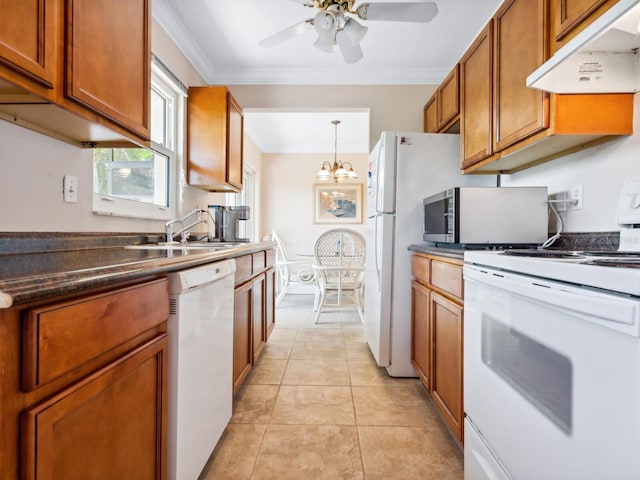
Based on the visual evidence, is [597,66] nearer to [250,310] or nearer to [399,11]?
[399,11]

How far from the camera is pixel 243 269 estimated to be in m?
1.87

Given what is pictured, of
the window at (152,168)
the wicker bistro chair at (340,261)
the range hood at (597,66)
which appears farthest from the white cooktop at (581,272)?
the wicker bistro chair at (340,261)

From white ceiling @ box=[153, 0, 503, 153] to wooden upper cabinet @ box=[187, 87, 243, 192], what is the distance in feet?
1.24

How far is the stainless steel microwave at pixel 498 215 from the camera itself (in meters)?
1.68

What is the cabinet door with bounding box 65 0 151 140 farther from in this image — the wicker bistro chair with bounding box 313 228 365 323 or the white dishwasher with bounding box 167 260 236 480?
the wicker bistro chair with bounding box 313 228 365 323

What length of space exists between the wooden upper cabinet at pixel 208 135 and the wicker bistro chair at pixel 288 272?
2.05 meters

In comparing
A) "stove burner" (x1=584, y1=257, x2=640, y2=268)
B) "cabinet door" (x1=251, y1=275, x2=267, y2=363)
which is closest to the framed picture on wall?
"cabinet door" (x1=251, y1=275, x2=267, y2=363)

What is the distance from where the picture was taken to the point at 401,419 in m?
1.76

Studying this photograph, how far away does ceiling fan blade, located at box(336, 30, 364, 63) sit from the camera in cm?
197

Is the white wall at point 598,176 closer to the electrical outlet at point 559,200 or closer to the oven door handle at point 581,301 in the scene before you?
the electrical outlet at point 559,200

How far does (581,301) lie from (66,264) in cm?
117

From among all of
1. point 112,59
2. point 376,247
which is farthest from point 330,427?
point 112,59

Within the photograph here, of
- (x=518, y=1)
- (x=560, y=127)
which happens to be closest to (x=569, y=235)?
(x=560, y=127)

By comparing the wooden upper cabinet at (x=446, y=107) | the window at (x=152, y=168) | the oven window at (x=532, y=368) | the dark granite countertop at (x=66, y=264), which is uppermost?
the wooden upper cabinet at (x=446, y=107)
